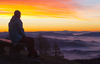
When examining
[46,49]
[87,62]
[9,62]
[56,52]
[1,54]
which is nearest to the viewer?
[9,62]

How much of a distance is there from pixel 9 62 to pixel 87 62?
764cm

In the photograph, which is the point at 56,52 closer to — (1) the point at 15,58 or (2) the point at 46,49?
(2) the point at 46,49

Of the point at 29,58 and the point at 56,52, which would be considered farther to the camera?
the point at 56,52

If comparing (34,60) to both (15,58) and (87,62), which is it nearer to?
(15,58)

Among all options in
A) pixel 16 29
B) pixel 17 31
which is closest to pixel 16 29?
pixel 16 29

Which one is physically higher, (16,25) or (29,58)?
(16,25)

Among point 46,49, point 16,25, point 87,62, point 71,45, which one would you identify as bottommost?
point 71,45

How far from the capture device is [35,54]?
10000mm

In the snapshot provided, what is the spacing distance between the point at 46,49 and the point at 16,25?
19078 mm

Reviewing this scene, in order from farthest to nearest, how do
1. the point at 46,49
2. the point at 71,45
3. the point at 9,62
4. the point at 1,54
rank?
the point at 71,45
the point at 46,49
the point at 1,54
the point at 9,62

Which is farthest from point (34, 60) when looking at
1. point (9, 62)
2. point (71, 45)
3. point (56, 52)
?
point (71, 45)

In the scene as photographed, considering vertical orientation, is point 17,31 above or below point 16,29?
below

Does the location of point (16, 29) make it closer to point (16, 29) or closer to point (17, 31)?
point (16, 29)

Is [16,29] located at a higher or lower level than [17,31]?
higher
